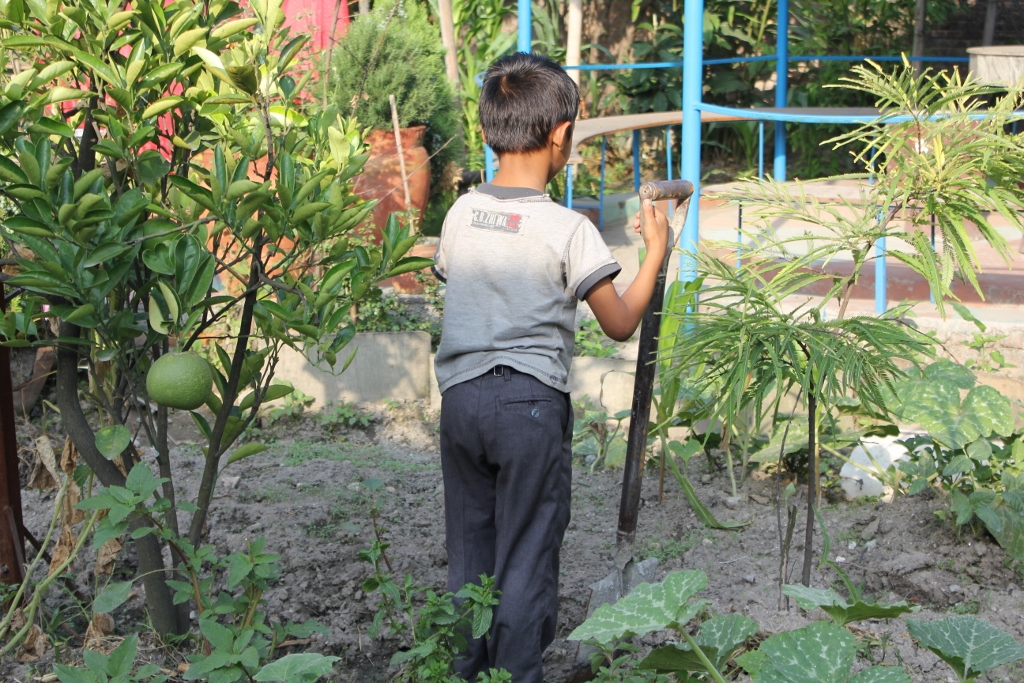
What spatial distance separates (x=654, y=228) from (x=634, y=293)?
0.16 meters

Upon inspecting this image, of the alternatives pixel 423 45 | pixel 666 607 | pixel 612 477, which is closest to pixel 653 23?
pixel 423 45

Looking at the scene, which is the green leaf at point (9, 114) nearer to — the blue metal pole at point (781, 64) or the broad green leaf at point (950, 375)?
the broad green leaf at point (950, 375)

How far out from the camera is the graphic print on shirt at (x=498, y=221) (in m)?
2.00

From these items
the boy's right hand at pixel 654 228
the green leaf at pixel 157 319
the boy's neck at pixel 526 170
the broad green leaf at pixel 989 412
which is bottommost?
the broad green leaf at pixel 989 412

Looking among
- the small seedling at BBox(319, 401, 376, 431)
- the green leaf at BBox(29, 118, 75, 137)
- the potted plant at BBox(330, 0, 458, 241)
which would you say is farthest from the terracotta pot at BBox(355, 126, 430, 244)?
the green leaf at BBox(29, 118, 75, 137)

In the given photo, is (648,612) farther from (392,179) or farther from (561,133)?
(392,179)

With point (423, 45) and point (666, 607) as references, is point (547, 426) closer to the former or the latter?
Answer: point (666, 607)

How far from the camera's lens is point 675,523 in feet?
9.55

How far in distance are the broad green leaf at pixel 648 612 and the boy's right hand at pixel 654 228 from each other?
0.71m

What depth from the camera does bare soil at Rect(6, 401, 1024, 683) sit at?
7.65 feet

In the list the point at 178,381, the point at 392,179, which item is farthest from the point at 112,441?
the point at 392,179

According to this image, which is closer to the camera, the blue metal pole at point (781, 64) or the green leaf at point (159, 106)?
the green leaf at point (159, 106)

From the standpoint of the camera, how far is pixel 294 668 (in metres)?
1.65

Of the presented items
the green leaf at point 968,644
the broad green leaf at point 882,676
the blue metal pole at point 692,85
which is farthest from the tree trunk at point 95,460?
the blue metal pole at point 692,85
